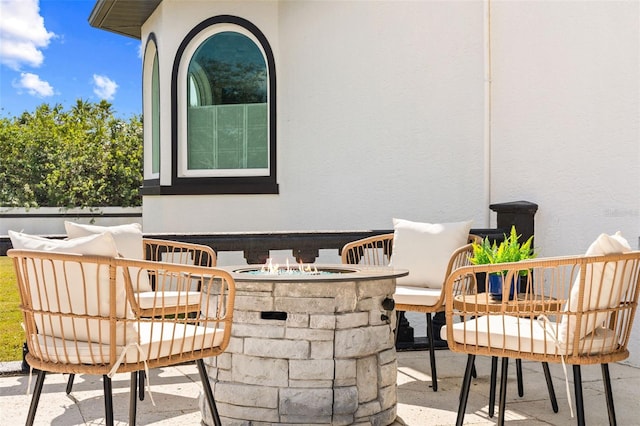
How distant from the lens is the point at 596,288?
2.59m

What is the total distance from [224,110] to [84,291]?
5212mm

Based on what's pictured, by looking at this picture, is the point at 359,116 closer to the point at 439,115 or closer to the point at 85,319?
the point at 439,115

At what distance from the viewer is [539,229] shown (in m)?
5.14

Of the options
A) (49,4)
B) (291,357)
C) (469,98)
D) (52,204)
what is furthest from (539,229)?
(49,4)

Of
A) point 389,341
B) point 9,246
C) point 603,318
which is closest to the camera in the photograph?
point 603,318

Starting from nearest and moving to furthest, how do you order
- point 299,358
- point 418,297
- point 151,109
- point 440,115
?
point 299,358 → point 418,297 → point 440,115 → point 151,109

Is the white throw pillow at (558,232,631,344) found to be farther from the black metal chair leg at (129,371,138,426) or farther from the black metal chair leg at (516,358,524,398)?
the black metal chair leg at (129,371,138,426)

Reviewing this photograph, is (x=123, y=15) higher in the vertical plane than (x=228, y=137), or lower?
higher

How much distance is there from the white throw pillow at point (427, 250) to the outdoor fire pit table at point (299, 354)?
1.24 m

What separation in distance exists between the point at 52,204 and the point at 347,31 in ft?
35.5

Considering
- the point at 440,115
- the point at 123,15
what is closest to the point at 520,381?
the point at 440,115

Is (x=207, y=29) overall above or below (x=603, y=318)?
above

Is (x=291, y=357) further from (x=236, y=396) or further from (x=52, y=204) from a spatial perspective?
(x=52, y=204)

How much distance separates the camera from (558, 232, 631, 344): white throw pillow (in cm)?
258
